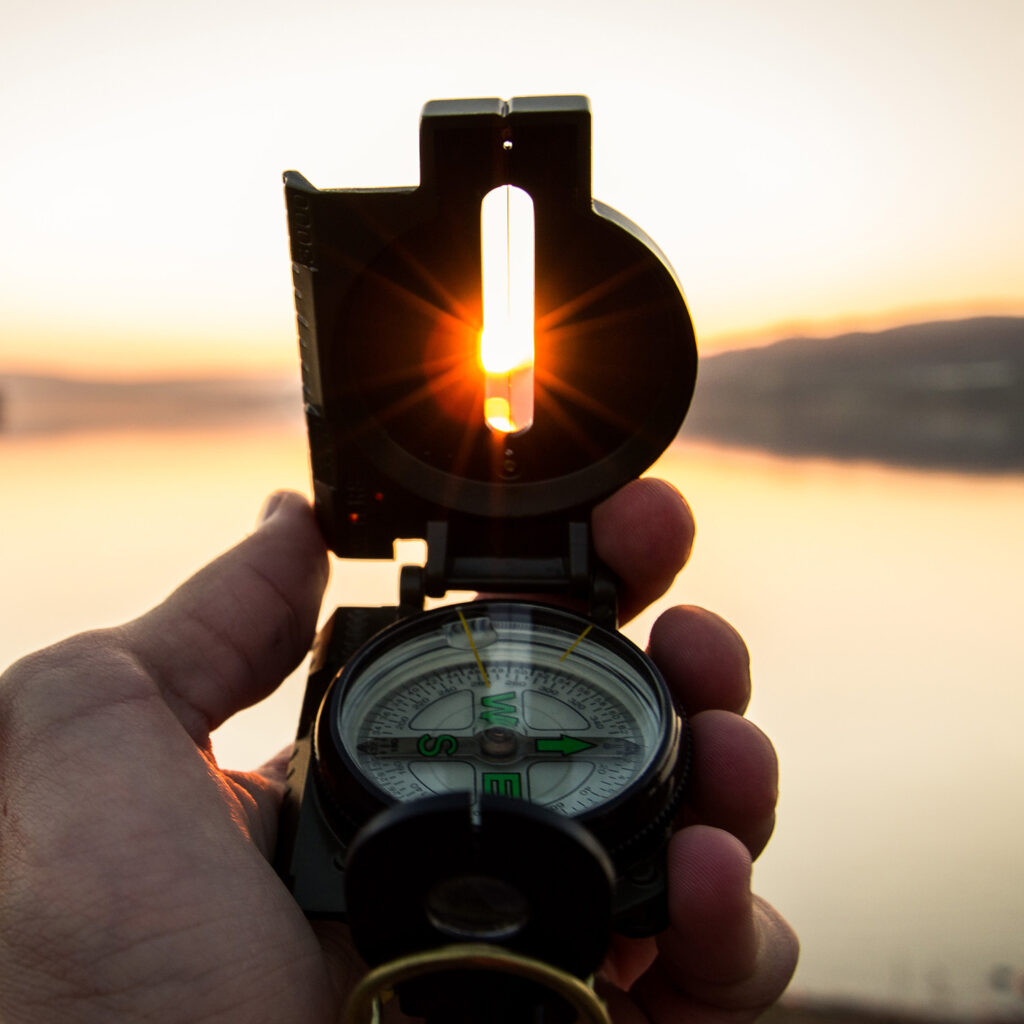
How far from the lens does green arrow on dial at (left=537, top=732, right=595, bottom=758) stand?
1.22m

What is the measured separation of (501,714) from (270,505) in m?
0.61

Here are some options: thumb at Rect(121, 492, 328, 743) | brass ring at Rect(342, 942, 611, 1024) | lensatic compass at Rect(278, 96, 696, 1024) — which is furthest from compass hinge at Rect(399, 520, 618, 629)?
brass ring at Rect(342, 942, 611, 1024)

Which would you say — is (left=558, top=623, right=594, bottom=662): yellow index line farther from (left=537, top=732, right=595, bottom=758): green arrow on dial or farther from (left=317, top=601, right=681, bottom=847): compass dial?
(left=537, top=732, right=595, bottom=758): green arrow on dial

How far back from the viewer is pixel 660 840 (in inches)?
43.4

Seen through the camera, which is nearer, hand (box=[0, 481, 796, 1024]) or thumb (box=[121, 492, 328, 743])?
hand (box=[0, 481, 796, 1024])

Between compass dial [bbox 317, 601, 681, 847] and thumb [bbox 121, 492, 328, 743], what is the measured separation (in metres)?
0.25

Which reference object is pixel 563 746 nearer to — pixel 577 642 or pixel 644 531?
pixel 577 642

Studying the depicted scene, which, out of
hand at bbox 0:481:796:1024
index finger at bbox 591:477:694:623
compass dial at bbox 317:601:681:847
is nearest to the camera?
hand at bbox 0:481:796:1024

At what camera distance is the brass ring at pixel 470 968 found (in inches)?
29.4

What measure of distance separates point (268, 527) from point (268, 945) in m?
0.69

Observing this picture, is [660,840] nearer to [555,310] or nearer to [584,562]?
[584,562]

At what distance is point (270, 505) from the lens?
1.63 meters

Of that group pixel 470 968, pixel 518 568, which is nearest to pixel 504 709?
pixel 518 568

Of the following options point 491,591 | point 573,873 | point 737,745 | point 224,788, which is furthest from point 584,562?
point 573,873
